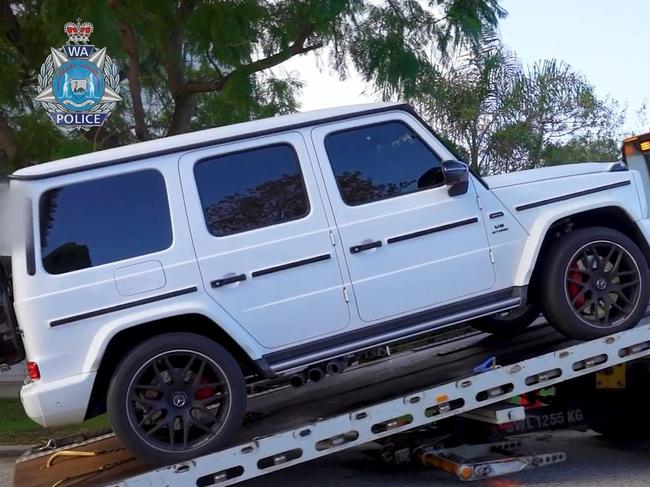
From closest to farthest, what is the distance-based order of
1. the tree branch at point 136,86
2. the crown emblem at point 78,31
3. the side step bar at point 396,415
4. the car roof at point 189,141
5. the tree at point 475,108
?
the side step bar at point 396,415
the car roof at point 189,141
the crown emblem at point 78,31
the tree branch at point 136,86
the tree at point 475,108

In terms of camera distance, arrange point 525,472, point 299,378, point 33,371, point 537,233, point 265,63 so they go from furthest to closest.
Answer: point 265,63, point 525,472, point 537,233, point 299,378, point 33,371

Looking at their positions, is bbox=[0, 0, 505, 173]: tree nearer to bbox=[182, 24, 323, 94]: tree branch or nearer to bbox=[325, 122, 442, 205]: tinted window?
bbox=[182, 24, 323, 94]: tree branch

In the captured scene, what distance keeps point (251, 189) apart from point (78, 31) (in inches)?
147

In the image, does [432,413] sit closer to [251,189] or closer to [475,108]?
[251,189]

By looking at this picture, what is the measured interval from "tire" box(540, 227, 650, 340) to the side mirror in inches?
33.2

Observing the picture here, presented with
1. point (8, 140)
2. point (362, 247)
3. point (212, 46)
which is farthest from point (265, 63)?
point (362, 247)

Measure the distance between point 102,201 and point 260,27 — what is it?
451cm

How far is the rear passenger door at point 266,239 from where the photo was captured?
18.3 ft

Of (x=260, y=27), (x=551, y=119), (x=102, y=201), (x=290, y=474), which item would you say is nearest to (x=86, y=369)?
(x=102, y=201)

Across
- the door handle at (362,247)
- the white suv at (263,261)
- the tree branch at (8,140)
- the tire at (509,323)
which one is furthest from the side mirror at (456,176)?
the tree branch at (8,140)

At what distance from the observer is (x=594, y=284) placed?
6.32 m

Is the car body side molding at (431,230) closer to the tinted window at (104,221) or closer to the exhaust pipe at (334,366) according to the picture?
the exhaust pipe at (334,366)

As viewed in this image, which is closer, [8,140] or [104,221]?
[104,221]

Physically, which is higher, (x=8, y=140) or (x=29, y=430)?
(x=8, y=140)
